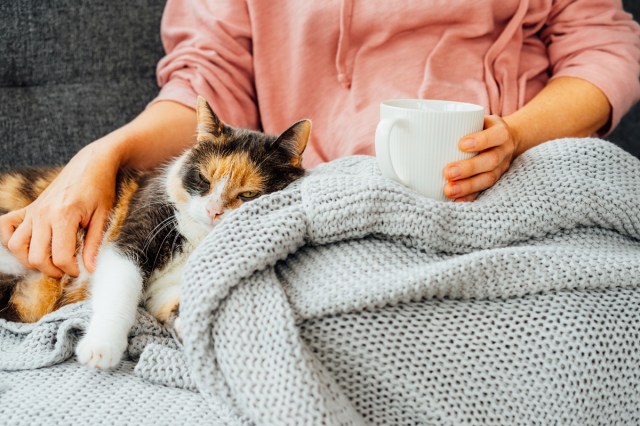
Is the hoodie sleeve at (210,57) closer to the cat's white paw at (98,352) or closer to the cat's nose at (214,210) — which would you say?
the cat's nose at (214,210)

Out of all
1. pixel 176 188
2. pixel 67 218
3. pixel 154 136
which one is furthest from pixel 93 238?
pixel 154 136

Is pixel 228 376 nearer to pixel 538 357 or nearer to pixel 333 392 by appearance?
pixel 333 392

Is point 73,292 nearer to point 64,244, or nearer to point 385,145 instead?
point 64,244

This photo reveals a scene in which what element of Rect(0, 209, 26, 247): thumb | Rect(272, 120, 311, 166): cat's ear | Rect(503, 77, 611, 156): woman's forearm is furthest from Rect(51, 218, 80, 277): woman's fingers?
Rect(503, 77, 611, 156): woman's forearm

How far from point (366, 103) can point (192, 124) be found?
16.4 inches

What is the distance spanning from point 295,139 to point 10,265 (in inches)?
23.0

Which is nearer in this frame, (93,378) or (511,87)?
(93,378)

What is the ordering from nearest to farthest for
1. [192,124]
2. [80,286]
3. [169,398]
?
[169,398] → [80,286] → [192,124]

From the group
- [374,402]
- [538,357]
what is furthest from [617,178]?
[374,402]

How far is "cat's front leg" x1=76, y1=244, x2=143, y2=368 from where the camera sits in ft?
2.47

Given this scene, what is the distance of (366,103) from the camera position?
3.94ft

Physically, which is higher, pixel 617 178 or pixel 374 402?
pixel 617 178

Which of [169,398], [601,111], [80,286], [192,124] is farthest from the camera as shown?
[192,124]

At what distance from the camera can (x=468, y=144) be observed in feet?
2.49
